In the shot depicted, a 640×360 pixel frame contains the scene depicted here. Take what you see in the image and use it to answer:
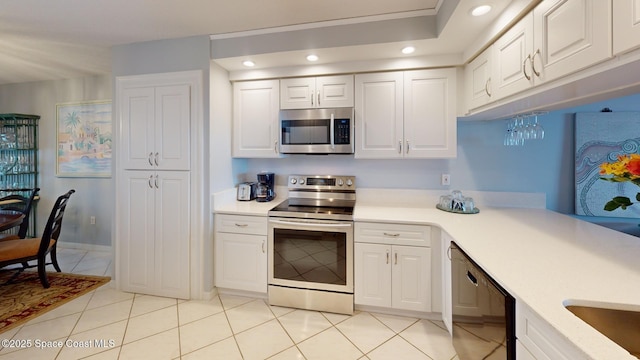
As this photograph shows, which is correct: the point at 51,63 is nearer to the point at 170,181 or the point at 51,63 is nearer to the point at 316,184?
the point at 170,181

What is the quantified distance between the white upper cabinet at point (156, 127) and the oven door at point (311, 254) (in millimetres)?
1099

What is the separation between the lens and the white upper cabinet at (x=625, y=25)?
87 centimetres

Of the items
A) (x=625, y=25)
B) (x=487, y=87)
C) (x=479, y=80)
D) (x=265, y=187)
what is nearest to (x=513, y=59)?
(x=487, y=87)

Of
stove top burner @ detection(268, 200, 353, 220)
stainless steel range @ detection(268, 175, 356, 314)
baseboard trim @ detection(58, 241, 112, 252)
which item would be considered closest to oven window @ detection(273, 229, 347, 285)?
stainless steel range @ detection(268, 175, 356, 314)

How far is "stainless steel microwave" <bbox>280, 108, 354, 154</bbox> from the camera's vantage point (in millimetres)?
2463

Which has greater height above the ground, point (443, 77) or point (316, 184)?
point (443, 77)

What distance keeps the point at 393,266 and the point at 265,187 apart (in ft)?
4.89

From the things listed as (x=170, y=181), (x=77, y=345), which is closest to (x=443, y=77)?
(x=170, y=181)

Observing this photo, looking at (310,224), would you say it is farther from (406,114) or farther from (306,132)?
(406,114)

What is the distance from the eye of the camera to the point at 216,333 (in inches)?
79.3

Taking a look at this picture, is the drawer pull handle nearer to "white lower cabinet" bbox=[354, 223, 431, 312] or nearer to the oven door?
"white lower cabinet" bbox=[354, 223, 431, 312]

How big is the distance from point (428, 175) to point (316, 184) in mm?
1128

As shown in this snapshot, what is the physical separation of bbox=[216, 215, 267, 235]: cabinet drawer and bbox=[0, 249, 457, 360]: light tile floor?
66 centimetres

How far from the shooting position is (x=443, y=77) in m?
2.30
